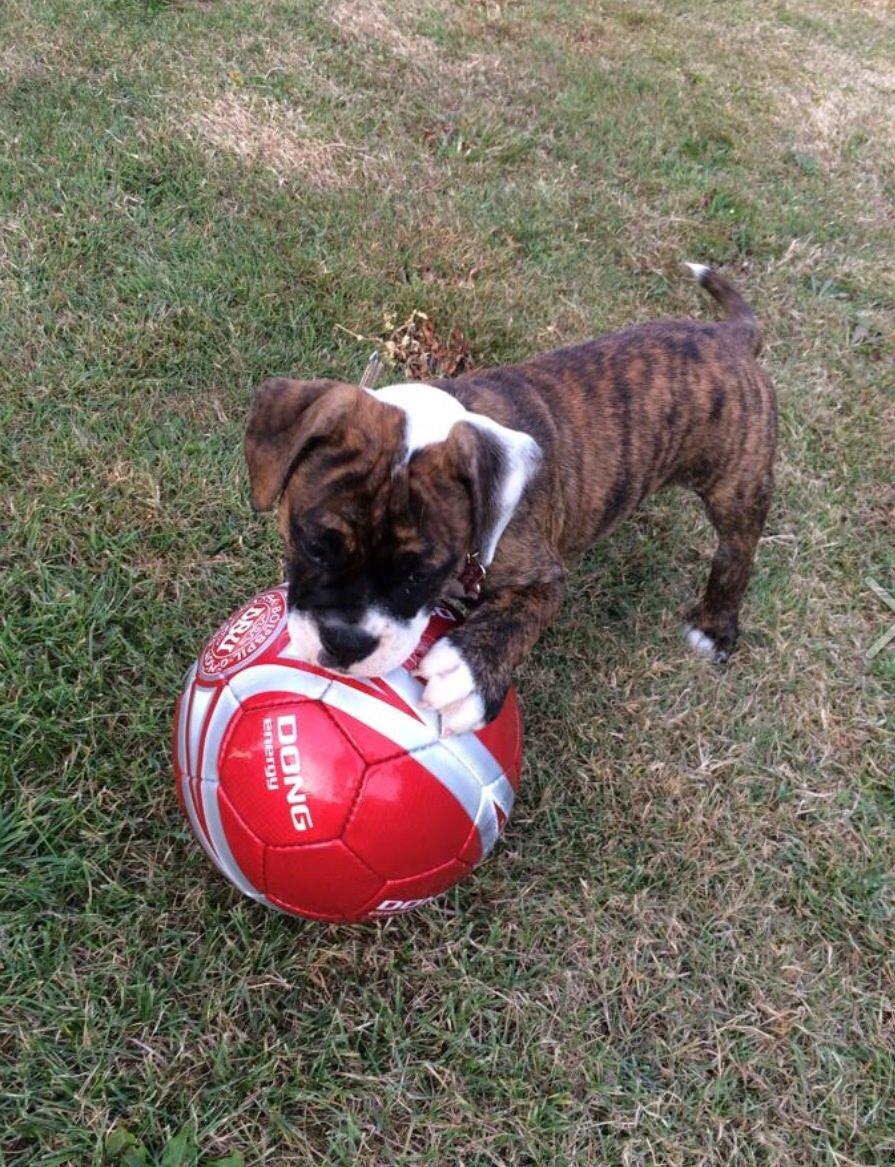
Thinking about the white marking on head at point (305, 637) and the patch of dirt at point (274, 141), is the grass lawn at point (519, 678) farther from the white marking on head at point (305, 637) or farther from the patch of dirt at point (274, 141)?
the white marking on head at point (305, 637)

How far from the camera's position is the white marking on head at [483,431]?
2627 mm

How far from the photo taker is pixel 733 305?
4.12 m

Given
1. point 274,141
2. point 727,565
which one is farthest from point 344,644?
point 274,141

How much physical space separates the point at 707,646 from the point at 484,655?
5.43 feet

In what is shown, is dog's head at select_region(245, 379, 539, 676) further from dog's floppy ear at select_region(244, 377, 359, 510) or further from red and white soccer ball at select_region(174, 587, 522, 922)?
red and white soccer ball at select_region(174, 587, 522, 922)

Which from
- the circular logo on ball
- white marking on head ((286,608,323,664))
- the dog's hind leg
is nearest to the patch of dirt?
the dog's hind leg

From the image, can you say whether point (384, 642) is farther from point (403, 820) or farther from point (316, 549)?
point (403, 820)

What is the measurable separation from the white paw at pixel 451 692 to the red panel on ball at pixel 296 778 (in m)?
0.27

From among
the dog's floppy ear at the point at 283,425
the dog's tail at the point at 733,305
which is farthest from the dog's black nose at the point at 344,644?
the dog's tail at the point at 733,305

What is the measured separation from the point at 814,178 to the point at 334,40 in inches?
149

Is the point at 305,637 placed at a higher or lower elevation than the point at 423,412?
lower

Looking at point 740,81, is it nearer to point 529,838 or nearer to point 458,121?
point 458,121

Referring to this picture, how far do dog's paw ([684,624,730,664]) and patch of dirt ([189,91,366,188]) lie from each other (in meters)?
3.37

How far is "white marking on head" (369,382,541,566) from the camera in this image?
2627 millimetres
